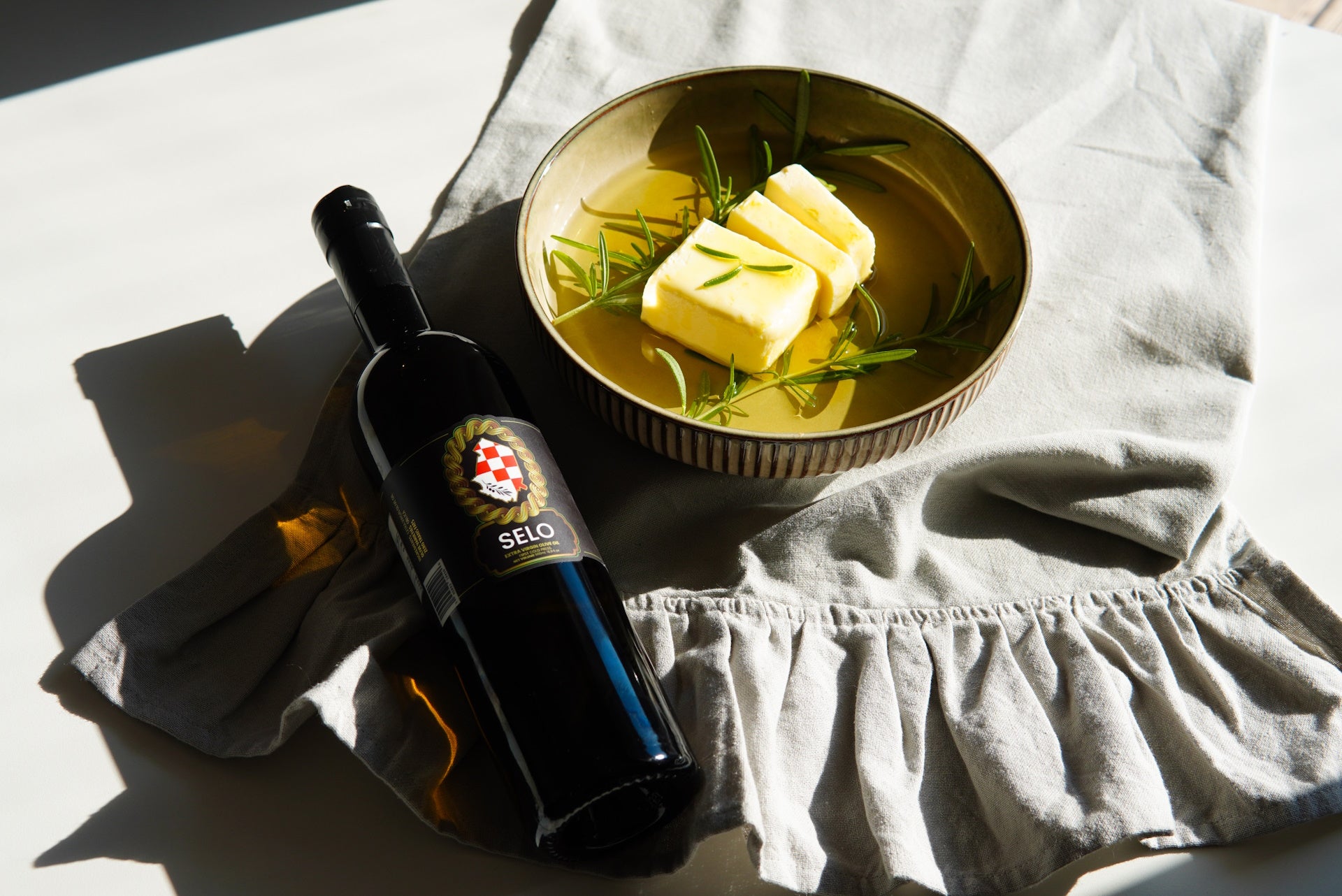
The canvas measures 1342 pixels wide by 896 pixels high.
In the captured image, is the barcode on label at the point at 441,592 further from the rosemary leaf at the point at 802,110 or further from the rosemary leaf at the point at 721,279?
the rosemary leaf at the point at 802,110

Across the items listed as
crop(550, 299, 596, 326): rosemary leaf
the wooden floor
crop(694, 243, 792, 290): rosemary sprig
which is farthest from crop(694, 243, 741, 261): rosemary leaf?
the wooden floor

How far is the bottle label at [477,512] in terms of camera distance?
706 millimetres

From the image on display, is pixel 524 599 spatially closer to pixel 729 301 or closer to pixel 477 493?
pixel 477 493

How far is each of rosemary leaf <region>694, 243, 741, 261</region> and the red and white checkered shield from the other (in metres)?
0.24

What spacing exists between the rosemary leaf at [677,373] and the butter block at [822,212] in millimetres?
176

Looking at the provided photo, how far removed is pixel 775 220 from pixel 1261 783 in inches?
22.3

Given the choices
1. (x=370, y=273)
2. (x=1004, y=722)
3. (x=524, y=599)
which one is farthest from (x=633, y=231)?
(x=1004, y=722)

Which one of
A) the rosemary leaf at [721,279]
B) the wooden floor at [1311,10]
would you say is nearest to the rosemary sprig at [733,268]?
the rosemary leaf at [721,279]

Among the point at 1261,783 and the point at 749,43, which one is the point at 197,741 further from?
the point at 749,43

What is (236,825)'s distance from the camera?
74 centimetres

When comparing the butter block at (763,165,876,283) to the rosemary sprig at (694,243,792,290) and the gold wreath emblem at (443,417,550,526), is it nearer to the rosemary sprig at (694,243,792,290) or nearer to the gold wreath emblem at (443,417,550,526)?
the rosemary sprig at (694,243,792,290)

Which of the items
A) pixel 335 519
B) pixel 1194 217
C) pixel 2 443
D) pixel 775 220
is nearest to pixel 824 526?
pixel 775 220

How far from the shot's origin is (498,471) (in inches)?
28.5

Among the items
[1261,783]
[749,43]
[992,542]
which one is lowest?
[1261,783]
